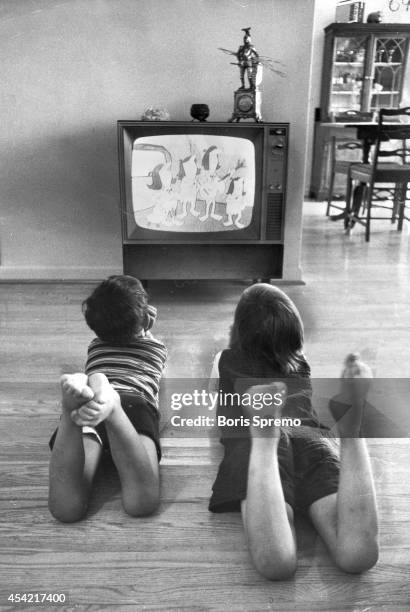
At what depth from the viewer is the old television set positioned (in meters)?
1.68

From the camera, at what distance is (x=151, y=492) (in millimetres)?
795

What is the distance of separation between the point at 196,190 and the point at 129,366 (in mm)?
943

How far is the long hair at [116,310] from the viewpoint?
791 millimetres

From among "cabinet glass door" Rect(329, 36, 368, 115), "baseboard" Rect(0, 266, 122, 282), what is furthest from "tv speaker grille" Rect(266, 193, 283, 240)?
"cabinet glass door" Rect(329, 36, 368, 115)

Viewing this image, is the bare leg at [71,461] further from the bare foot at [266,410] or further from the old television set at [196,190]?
the old television set at [196,190]

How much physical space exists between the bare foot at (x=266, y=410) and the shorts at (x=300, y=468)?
5cm

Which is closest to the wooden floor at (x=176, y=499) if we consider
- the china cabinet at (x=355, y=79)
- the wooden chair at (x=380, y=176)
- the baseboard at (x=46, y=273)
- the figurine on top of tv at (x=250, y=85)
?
the baseboard at (x=46, y=273)

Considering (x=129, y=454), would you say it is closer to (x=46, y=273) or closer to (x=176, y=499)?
(x=176, y=499)

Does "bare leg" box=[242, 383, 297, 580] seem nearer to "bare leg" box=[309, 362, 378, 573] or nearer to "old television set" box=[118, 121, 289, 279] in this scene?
"bare leg" box=[309, 362, 378, 573]

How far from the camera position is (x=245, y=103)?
177cm

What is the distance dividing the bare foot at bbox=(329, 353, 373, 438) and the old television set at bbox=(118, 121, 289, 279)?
1.02m

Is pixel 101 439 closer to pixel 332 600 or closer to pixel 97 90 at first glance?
pixel 332 600

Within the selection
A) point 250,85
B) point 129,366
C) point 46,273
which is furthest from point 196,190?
point 129,366

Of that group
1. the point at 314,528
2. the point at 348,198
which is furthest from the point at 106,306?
the point at 348,198
